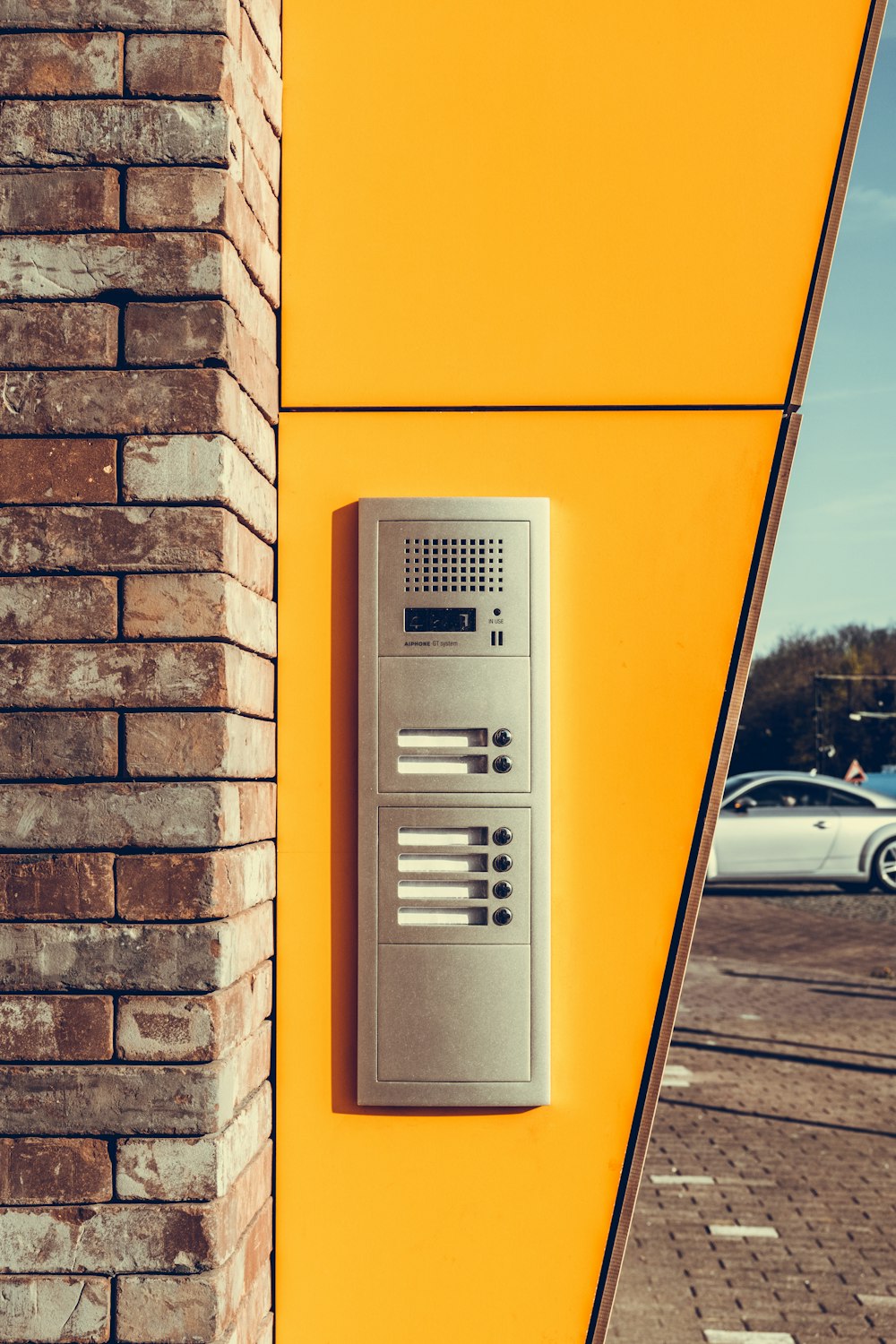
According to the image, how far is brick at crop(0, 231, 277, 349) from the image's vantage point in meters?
2.08

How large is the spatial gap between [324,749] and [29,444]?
0.74 meters

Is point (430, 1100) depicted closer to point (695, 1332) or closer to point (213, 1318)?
point (213, 1318)

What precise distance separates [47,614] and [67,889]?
42 centimetres

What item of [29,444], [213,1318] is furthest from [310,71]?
[213,1318]

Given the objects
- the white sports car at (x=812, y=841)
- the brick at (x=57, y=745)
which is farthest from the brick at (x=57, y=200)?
the white sports car at (x=812, y=841)

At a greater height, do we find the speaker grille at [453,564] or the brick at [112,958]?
the speaker grille at [453,564]

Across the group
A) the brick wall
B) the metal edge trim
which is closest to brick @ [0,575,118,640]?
the brick wall

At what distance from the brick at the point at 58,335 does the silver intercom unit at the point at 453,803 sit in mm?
534

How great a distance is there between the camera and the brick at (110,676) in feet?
6.64

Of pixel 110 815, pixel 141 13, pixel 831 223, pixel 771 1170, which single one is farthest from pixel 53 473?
pixel 771 1170

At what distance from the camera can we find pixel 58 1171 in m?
1.97

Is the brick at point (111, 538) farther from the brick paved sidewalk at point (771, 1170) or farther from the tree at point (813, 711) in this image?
the tree at point (813, 711)

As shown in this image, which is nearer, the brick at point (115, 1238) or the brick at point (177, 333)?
the brick at point (115, 1238)

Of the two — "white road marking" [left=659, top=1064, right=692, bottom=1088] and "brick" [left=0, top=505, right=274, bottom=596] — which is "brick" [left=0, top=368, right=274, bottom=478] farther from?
"white road marking" [left=659, top=1064, right=692, bottom=1088]
